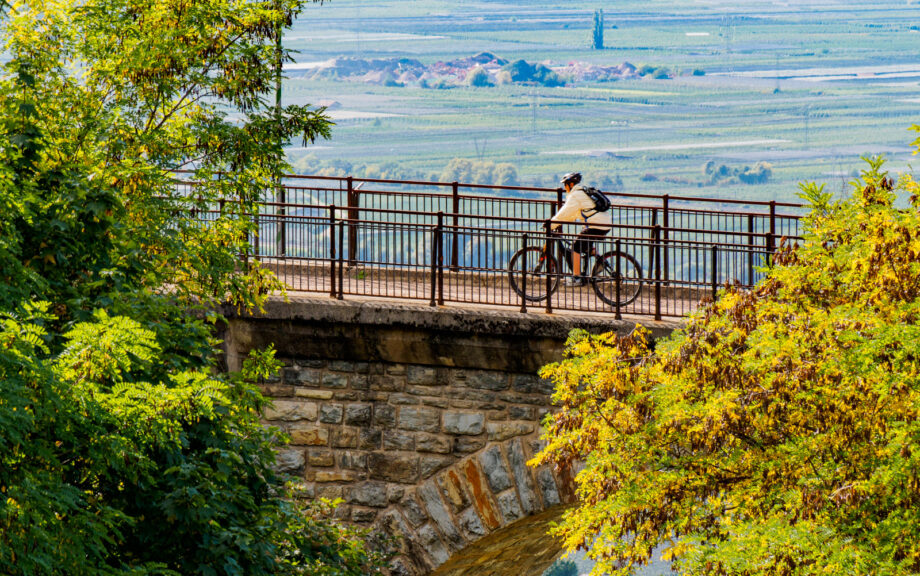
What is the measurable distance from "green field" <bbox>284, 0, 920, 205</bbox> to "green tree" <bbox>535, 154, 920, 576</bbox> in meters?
98.3

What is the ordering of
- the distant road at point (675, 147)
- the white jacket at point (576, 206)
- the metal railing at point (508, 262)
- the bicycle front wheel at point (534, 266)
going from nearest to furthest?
1. the metal railing at point (508, 262)
2. the bicycle front wheel at point (534, 266)
3. the white jacket at point (576, 206)
4. the distant road at point (675, 147)

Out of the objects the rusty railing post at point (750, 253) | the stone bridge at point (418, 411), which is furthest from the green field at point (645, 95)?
the stone bridge at point (418, 411)

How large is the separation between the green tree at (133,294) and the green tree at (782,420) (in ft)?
6.95

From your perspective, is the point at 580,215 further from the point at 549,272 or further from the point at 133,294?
the point at 133,294

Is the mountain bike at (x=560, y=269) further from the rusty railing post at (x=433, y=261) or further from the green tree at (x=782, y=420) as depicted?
the green tree at (x=782, y=420)

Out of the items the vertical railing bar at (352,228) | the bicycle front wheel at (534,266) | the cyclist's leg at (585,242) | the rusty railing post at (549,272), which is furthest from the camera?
the bicycle front wheel at (534,266)

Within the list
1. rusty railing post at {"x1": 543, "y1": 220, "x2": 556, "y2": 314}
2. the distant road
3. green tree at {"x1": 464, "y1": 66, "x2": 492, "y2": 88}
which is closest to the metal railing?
rusty railing post at {"x1": 543, "y1": 220, "x2": 556, "y2": 314}

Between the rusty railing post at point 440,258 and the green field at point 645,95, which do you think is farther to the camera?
the green field at point 645,95

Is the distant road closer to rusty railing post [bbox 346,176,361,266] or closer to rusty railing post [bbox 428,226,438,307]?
rusty railing post [bbox 346,176,361,266]

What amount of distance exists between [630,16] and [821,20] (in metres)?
27.8

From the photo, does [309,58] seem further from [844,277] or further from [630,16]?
[844,277]

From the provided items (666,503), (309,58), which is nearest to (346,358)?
(666,503)

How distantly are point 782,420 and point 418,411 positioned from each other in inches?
212

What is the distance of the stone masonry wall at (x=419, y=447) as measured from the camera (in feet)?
37.9
